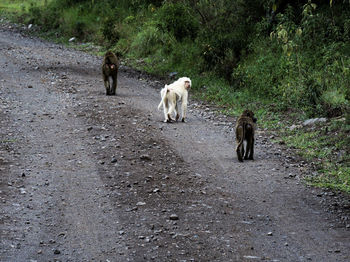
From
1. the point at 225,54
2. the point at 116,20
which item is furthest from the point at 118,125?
→ the point at 116,20

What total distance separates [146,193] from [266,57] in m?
8.97

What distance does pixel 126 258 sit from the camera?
5777mm

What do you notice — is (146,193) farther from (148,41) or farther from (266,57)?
(148,41)

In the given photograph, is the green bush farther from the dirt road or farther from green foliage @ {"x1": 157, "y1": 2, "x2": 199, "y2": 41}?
the dirt road

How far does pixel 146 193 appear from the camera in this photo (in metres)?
7.78

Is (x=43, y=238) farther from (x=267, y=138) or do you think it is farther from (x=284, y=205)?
(x=267, y=138)

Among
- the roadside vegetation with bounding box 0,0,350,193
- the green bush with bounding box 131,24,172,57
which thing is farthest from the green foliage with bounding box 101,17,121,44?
the green bush with bounding box 131,24,172,57

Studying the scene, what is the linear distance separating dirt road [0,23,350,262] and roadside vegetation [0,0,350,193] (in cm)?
105

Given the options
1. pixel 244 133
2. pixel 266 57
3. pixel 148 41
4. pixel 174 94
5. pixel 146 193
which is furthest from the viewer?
pixel 148 41

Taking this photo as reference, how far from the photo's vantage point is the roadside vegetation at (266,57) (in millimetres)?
11109

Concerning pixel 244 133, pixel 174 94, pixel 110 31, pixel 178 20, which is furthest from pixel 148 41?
pixel 244 133

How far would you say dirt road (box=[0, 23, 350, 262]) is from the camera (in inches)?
239

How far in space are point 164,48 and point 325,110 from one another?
943cm

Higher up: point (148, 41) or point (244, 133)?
point (148, 41)
